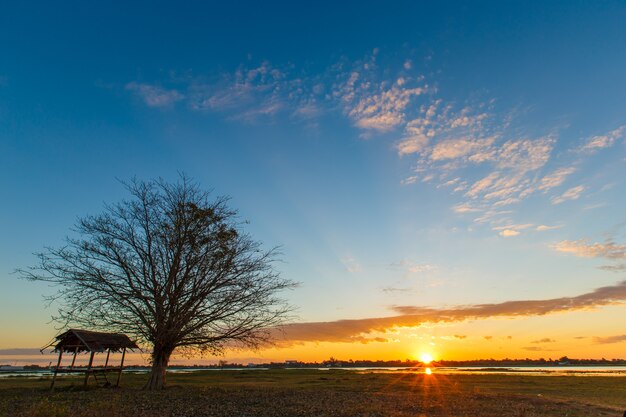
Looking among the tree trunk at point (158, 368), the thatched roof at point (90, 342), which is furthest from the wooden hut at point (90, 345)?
the tree trunk at point (158, 368)

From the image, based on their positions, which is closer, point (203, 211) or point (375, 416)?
point (375, 416)

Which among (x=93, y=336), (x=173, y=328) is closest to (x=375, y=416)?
(x=173, y=328)

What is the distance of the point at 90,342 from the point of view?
34.2m

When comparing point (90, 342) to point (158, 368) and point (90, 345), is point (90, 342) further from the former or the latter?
point (158, 368)

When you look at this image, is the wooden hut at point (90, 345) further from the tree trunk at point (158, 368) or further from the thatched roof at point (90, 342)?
the tree trunk at point (158, 368)

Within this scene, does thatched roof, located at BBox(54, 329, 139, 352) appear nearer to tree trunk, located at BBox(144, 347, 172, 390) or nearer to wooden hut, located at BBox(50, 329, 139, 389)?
wooden hut, located at BBox(50, 329, 139, 389)

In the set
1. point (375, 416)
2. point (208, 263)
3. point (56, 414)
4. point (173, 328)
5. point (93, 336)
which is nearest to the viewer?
point (56, 414)

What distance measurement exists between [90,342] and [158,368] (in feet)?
28.2

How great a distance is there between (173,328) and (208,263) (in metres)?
5.35

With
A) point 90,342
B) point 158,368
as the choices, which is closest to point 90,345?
point 90,342

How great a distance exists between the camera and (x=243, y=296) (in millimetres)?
30656

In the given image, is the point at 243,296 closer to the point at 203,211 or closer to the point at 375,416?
the point at 203,211

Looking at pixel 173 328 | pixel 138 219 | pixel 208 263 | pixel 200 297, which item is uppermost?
pixel 138 219

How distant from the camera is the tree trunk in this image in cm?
2955
